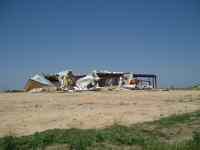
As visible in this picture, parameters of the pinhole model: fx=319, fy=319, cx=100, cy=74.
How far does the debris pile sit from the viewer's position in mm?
29484

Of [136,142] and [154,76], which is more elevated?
[154,76]

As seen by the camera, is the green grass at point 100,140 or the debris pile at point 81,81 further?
the debris pile at point 81,81

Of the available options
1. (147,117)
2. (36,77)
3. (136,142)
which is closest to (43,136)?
(136,142)

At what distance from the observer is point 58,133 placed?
686cm

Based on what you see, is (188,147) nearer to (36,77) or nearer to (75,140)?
(75,140)

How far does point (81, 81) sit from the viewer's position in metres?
31.3

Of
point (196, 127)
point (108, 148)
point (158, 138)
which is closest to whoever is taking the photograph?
point (108, 148)

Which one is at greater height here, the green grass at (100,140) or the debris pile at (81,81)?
the debris pile at (81,81)

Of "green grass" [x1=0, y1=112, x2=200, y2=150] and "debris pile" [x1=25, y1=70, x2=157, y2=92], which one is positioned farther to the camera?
"debris pile" [x1=25, y1=70, x2=157, y2=92]

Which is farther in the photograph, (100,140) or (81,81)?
(81,81)

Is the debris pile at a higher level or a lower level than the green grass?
higher

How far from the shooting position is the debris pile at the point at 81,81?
2948 centimetres

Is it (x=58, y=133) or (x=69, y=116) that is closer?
(x=58, y=133)

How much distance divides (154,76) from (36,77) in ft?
45.9
